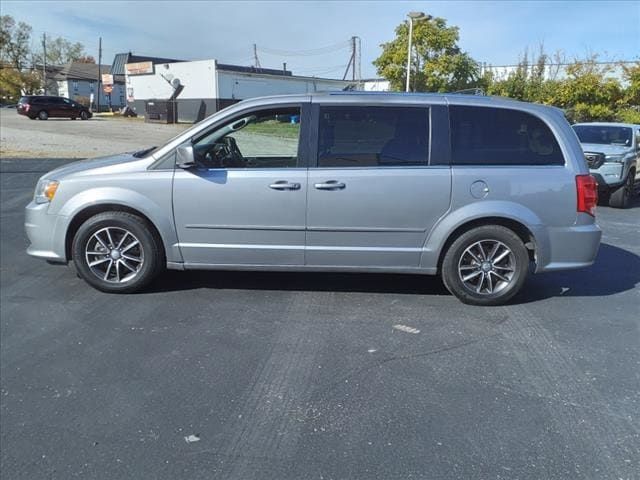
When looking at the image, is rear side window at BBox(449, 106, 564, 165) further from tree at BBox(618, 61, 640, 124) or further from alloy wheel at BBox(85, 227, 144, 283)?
tree at BBox(618, 61, 640, 124)

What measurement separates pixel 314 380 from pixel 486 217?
7.15ft

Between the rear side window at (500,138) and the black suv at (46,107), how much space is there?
4198 cm

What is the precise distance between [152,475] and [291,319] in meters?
1.98

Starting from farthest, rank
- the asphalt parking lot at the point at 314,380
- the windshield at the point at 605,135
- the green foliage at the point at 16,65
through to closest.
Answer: the green foliage at the point at 16,65 → the windshield at the point at 605,135 → the asphalt parking lot at the point at 314,380

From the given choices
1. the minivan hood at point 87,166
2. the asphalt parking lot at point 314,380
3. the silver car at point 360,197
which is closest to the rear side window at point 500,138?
the silver car at point 360,197

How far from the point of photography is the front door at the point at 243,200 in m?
4.54

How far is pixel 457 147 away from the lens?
4.57 m

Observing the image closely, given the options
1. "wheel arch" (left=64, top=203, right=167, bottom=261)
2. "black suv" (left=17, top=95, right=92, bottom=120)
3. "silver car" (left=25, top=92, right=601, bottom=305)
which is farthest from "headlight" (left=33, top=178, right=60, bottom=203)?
"black suv" (left=17, top=95, right=92, bottom=120)

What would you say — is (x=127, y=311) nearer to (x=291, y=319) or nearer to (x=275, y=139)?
(x=291, y=319)

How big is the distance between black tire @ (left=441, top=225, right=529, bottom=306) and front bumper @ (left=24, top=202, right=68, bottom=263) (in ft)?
11.4

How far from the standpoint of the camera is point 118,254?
15.8ft

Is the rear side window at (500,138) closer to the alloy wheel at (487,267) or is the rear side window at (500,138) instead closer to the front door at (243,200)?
the alloy wheel at (487,267)

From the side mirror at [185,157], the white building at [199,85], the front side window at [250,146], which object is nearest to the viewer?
the side mirror at [185,157]

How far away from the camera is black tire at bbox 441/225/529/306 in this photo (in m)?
4.59
